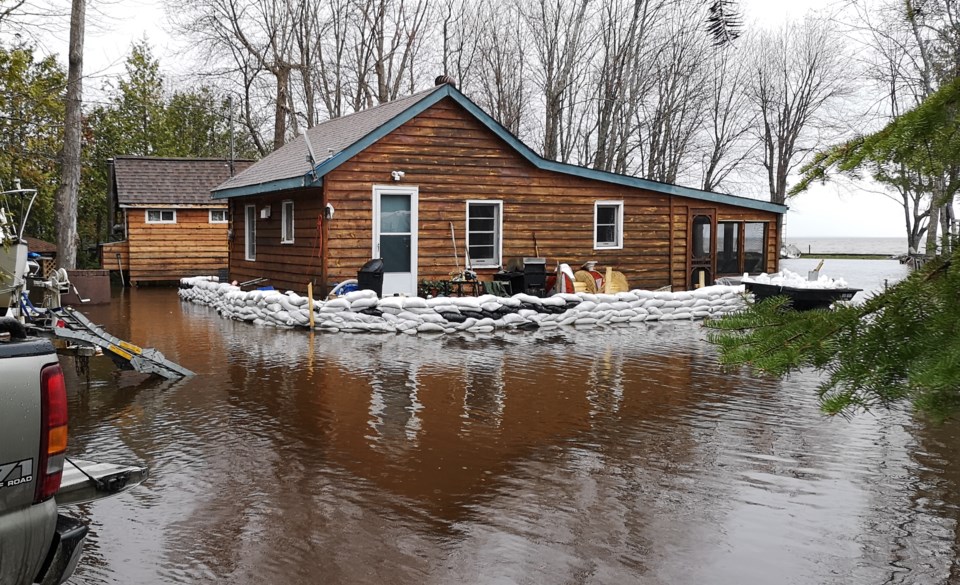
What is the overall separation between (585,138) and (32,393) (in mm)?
38089

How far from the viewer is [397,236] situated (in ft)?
52.5

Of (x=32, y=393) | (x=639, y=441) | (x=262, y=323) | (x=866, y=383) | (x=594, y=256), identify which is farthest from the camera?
(x=594, y=256)

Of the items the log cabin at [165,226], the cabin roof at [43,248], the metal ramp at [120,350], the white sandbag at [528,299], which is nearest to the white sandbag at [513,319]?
the white sandbag at [528,299]

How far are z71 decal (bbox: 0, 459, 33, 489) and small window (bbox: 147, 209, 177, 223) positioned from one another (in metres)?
24.1

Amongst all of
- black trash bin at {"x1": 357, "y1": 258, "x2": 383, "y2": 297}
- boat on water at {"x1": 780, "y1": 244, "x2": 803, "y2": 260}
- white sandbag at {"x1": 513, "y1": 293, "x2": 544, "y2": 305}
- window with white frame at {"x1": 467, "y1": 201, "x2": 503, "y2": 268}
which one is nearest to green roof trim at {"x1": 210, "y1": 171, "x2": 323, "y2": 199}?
black trash bin at {"x1": 357, "y1": 258, "x2": 383, "y2": 297}

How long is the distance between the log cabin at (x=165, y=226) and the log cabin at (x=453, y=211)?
6.15m

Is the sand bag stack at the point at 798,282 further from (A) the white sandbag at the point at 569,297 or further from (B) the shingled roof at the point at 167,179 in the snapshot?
(B) the shingled roof at the point at 167,179

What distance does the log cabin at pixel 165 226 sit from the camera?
981 inches

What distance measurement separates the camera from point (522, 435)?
22.8 ft

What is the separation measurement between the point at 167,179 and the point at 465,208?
13.7 meters

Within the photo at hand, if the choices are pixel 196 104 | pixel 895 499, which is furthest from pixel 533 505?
pixel 196 104

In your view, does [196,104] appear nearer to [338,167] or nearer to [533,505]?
[338,167]

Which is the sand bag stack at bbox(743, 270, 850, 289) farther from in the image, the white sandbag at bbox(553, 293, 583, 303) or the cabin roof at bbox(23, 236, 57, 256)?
the cabin roof at bbox(23, 236, 57, 256)

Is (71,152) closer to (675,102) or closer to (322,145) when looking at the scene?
(322,145)
